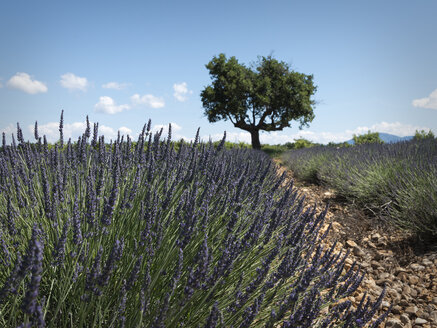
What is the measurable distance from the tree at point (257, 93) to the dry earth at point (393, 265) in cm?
1955

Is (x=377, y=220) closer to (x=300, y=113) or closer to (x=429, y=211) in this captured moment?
(x=429, y=211)

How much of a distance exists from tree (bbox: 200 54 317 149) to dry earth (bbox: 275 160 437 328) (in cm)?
1955

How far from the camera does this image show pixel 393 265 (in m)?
3.56

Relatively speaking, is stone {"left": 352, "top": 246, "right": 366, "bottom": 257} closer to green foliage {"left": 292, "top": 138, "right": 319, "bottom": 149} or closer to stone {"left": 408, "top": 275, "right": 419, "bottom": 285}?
stone {"left": 408, "top": 275, "right": 419, "bottom": 285}

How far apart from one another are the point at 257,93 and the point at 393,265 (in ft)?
71.2

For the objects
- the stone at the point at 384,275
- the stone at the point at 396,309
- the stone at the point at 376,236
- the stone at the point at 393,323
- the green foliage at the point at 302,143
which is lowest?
the stone at the point at 396,309

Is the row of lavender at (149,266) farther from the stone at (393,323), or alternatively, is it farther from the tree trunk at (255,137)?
the tree trunk at (255,137)

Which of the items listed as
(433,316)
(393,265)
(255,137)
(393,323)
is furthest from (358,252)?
(255,137)

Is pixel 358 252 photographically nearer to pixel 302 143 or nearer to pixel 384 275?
pixel 384 275

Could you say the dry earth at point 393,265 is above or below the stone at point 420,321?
above

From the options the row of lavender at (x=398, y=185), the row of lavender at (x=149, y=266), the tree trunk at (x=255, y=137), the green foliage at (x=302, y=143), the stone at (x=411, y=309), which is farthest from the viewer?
the tree trunk at (x=255, y=137)

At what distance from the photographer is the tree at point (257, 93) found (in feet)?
79.2

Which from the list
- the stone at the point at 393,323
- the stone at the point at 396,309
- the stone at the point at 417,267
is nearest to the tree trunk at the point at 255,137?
the stone at the point at 417,267

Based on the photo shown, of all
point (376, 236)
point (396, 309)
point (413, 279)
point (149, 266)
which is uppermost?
point (149, 266)
